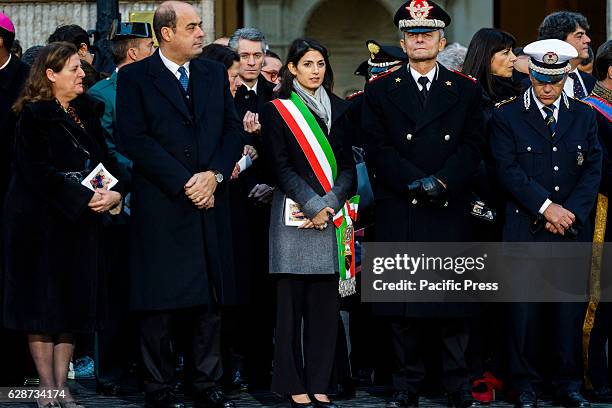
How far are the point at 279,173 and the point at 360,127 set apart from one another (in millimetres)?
587

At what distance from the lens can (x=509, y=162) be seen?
891 cm

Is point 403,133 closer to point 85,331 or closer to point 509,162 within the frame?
point 509,162

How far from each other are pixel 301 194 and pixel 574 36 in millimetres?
2502

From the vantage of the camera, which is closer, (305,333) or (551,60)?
(305,333)

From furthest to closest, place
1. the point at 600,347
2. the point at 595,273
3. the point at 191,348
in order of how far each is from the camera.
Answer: the point at 600,347 < the point at 595,273 < the point at 191,348

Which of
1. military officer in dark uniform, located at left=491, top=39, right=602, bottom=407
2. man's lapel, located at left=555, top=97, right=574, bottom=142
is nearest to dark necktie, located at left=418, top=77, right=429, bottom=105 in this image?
military officer in dark uniform, located at left=491, top=39, right=602, bottom=407

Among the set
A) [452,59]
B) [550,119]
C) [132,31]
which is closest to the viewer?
[550,119]

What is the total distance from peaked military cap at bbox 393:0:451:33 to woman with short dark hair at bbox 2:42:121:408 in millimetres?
1833

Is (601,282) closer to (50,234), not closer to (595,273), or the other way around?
(595,273)

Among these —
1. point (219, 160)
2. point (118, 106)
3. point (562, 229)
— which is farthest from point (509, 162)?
point (118, 106)

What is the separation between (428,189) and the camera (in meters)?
8.66

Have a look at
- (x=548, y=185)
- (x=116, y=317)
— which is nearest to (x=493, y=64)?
(x=548, y=185)

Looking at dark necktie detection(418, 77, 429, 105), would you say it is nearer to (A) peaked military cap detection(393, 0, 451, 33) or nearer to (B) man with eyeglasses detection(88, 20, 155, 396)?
(A) peaked military cap detection(393, 0, 451, 33)

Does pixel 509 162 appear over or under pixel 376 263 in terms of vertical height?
over
